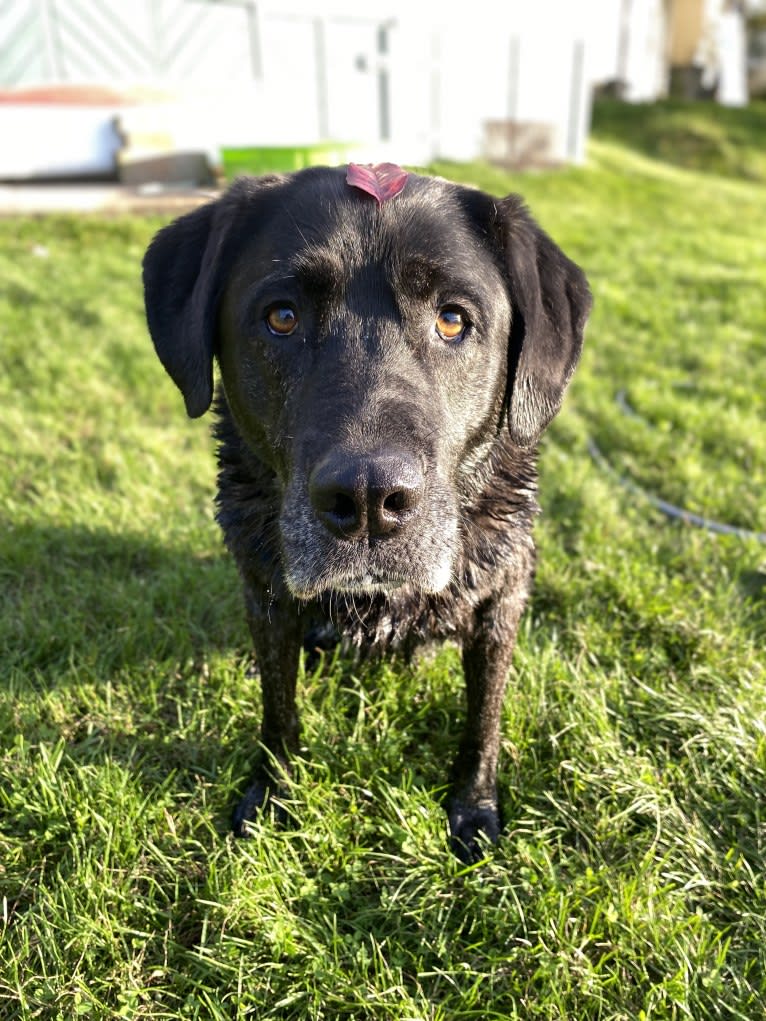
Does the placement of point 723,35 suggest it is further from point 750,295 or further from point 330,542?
point 330,542

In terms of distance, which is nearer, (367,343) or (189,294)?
(367,343)

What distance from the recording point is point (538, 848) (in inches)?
83.1

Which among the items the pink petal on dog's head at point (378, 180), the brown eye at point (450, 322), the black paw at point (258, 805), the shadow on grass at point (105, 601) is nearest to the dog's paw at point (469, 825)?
the black paw at point (258, 805)

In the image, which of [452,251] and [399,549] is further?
[452,251]

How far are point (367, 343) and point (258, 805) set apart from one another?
145 centimetres

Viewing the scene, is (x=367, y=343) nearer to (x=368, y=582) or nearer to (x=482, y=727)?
(x=368, y=582)

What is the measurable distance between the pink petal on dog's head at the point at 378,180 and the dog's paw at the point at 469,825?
1794 mm

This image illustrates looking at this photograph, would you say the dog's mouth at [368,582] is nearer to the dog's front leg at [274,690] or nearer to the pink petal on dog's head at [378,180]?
the dog's front leg at [274,690]

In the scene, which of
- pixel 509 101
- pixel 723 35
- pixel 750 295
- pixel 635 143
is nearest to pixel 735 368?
pixel 750 295

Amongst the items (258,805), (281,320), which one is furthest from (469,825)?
(281,320)

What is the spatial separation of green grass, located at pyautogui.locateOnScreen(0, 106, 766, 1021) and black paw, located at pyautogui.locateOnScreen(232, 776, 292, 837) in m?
A: 0.05

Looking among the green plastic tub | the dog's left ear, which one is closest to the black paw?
the dog's left ear

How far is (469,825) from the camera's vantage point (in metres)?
2.28

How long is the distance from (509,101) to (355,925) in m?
14.6
